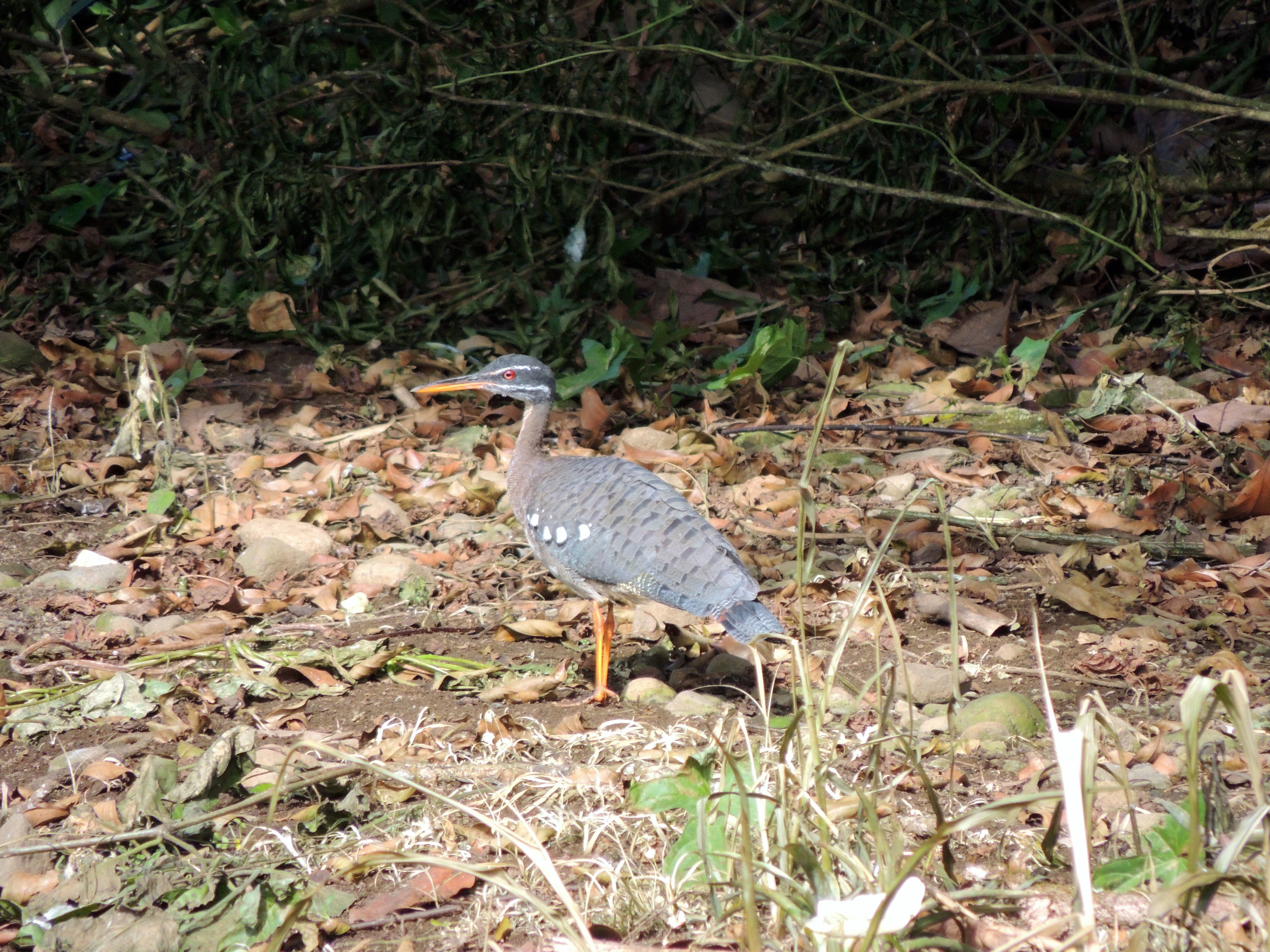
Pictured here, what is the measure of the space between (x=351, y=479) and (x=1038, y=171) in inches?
170

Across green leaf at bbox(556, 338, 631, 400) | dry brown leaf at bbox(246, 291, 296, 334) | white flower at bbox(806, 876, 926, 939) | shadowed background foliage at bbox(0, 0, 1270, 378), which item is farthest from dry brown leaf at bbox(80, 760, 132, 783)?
dry brown leaf at bbox(246, 291, 296, 334)

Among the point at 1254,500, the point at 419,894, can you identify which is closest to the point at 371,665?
the point at 419,894

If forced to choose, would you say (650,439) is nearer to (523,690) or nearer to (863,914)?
(523,690)

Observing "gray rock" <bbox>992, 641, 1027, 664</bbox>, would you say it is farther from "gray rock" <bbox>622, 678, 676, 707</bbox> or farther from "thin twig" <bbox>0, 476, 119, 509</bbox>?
"thin twig" <bbox>0, 476, 119, 509</bbox>

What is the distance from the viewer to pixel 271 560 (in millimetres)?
5055

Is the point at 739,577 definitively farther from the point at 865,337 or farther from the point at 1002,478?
the point at 865,337

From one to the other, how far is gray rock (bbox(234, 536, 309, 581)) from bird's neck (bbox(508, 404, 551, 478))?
0.94m

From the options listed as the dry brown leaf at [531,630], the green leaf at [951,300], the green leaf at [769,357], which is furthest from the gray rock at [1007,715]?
the green leaf at [951,300]

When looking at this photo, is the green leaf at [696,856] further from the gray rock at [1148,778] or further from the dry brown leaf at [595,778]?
the gray rock at [1148,778]

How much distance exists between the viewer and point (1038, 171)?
23.8 ft

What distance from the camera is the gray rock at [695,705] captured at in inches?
152

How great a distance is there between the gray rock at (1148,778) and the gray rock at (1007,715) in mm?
345

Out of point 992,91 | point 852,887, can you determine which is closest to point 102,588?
point 852,887

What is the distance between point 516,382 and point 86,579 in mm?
1880
